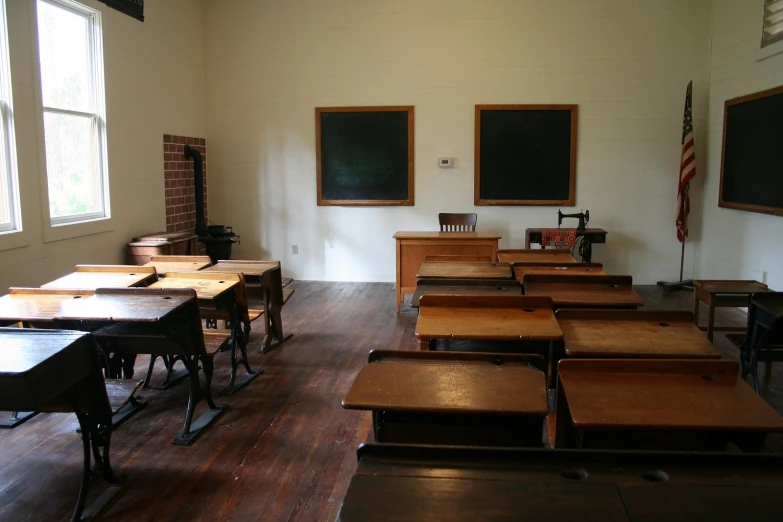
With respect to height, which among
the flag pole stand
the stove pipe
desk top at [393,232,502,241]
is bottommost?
the flag pole stand

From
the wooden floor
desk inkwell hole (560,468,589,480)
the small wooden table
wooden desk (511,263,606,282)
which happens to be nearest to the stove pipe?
the wooden floor

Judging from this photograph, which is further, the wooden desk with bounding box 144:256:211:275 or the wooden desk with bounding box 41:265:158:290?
the wooden desk with bounding box 144:256:211:275

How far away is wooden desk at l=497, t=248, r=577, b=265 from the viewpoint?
441 centimetres

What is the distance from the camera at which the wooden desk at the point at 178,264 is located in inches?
177

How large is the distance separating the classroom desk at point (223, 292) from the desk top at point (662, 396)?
7.55ft

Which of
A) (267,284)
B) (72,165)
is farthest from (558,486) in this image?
(72,165)

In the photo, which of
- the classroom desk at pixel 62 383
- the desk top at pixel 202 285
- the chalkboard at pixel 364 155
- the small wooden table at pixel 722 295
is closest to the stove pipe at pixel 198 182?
the chalkboard at pixel 364 155

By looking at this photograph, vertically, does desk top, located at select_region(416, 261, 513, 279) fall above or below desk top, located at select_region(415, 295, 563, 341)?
above

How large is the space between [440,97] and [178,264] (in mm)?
3829

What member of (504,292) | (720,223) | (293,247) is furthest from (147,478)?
(720,223)

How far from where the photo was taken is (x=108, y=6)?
18.4ft

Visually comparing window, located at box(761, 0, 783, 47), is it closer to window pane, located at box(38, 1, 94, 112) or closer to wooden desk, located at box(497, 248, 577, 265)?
wooden desk, located at box(497, 248, 577, 265)

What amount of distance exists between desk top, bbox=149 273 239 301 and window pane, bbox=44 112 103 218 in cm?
176

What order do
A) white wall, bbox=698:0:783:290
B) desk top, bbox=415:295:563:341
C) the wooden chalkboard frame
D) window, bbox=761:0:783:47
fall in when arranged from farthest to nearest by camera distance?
the wooden chalkboard frame
white wall, bbox=698:0:783:290
window, bbox=761:0:783:47
desk top, bbox=415:295:563:341
